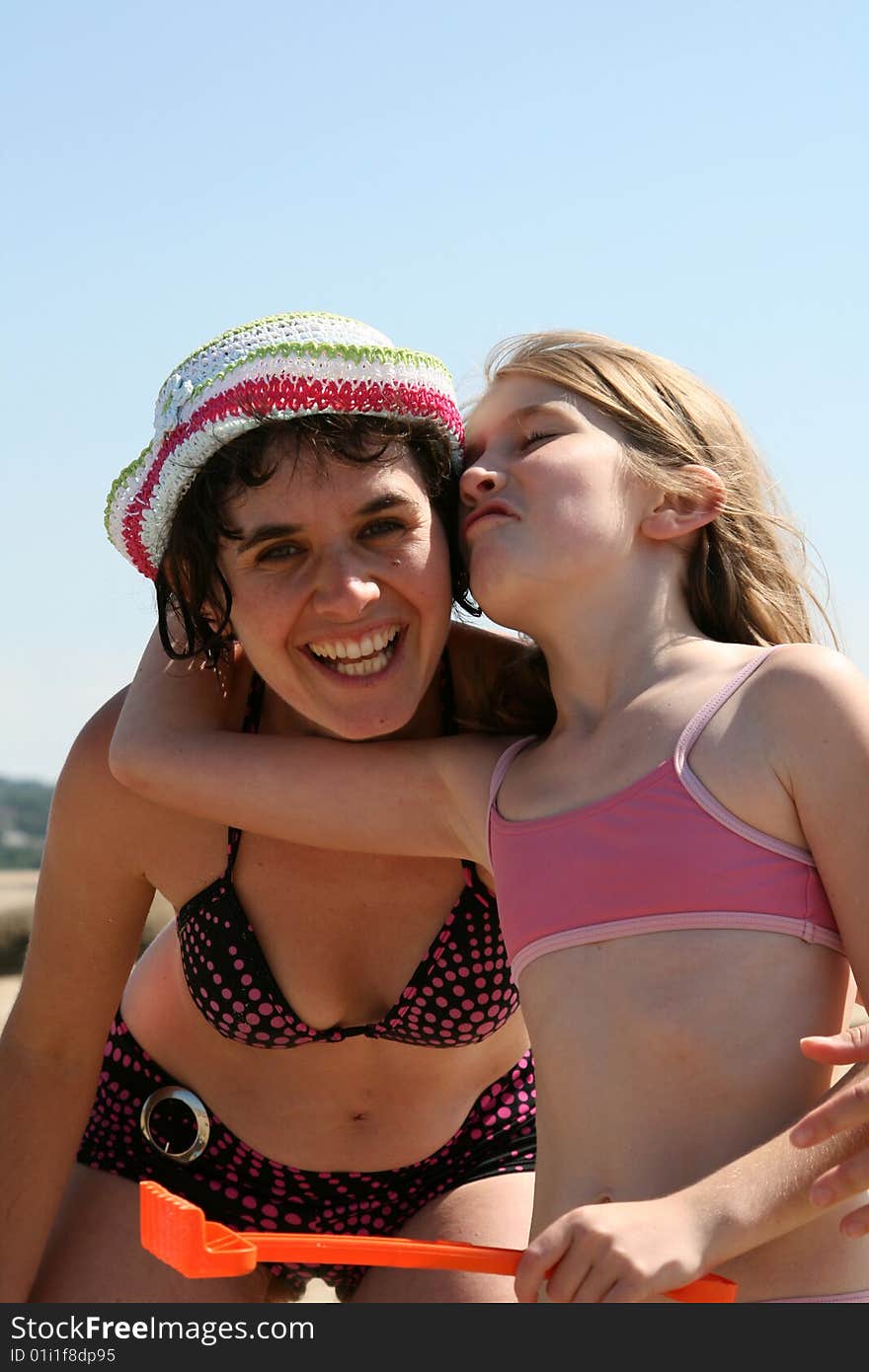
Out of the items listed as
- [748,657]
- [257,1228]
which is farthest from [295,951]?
[748,657]

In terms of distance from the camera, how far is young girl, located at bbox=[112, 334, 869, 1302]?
242 centimetres

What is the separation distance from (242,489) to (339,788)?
557 mm

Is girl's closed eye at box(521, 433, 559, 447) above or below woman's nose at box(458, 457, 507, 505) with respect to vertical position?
above

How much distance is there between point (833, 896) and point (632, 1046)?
367 mm

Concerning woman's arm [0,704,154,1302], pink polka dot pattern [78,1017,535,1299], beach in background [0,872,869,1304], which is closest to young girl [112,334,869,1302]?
woman's arm [0,704,154,1302]

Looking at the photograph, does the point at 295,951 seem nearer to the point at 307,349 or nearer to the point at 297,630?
the point at 297,630

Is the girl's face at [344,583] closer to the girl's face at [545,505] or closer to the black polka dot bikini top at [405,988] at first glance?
the girl's face at [545,505]

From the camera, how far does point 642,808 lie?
261cm

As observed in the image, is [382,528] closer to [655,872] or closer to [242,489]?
[242,489]

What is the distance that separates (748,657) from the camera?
2676mm

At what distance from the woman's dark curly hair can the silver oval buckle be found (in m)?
0.92

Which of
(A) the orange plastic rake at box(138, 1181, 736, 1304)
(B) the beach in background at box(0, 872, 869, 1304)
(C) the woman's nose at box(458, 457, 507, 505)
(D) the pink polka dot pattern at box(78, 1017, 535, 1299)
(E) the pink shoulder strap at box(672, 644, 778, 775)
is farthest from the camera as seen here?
(B) the beach in background at box(0, 872, 869, 1304)

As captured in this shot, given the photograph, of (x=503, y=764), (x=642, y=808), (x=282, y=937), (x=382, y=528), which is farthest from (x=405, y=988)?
(x=382, y=528)

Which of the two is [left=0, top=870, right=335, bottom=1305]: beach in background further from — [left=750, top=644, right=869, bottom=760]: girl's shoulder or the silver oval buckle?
[left=750, top=644, right=869, bottom=760]: girl's shoulder
